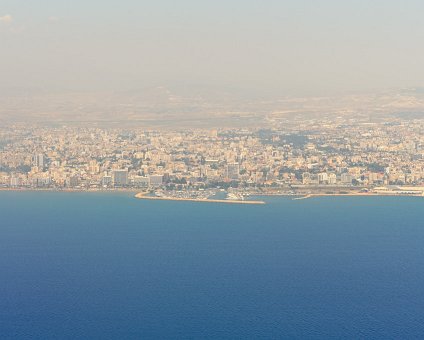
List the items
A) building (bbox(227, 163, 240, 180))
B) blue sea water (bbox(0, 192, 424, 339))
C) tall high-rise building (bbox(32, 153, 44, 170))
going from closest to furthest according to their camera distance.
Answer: blue sea water (bbox(0, 192, 424, 339)) < building (bbox(227, 163, 240, 180)) < tall high-rise building (bbox(32, 153, 44, 170))

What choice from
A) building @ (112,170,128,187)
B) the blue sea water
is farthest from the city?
the blue sea water

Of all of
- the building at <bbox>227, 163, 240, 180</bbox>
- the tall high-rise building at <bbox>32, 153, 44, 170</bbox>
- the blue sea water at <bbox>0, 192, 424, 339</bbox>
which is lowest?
the blue sea water at <bbox>0, 192, 424, 339</bbox>

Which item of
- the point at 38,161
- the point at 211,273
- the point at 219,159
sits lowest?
the point at 211,273

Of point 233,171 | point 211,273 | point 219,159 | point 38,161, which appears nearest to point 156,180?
point 233,171

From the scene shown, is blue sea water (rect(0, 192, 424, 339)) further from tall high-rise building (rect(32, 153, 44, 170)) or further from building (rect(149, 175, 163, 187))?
tall high-rise building (rect(32, 153, 44, 170))

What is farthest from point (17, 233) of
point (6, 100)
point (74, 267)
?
point (6, 100)

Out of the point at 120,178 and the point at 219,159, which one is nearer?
the point at 120,178

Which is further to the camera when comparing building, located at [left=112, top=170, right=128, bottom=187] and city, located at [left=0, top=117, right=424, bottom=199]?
building, located at [left=112, top=170, right=128, bottom=187]

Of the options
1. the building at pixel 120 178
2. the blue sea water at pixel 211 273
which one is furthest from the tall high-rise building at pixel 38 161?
the blue sea water at pixel 211 273

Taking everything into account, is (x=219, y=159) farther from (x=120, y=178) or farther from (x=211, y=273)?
(x=211, y=273)

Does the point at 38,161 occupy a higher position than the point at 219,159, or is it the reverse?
the point at 38,161
